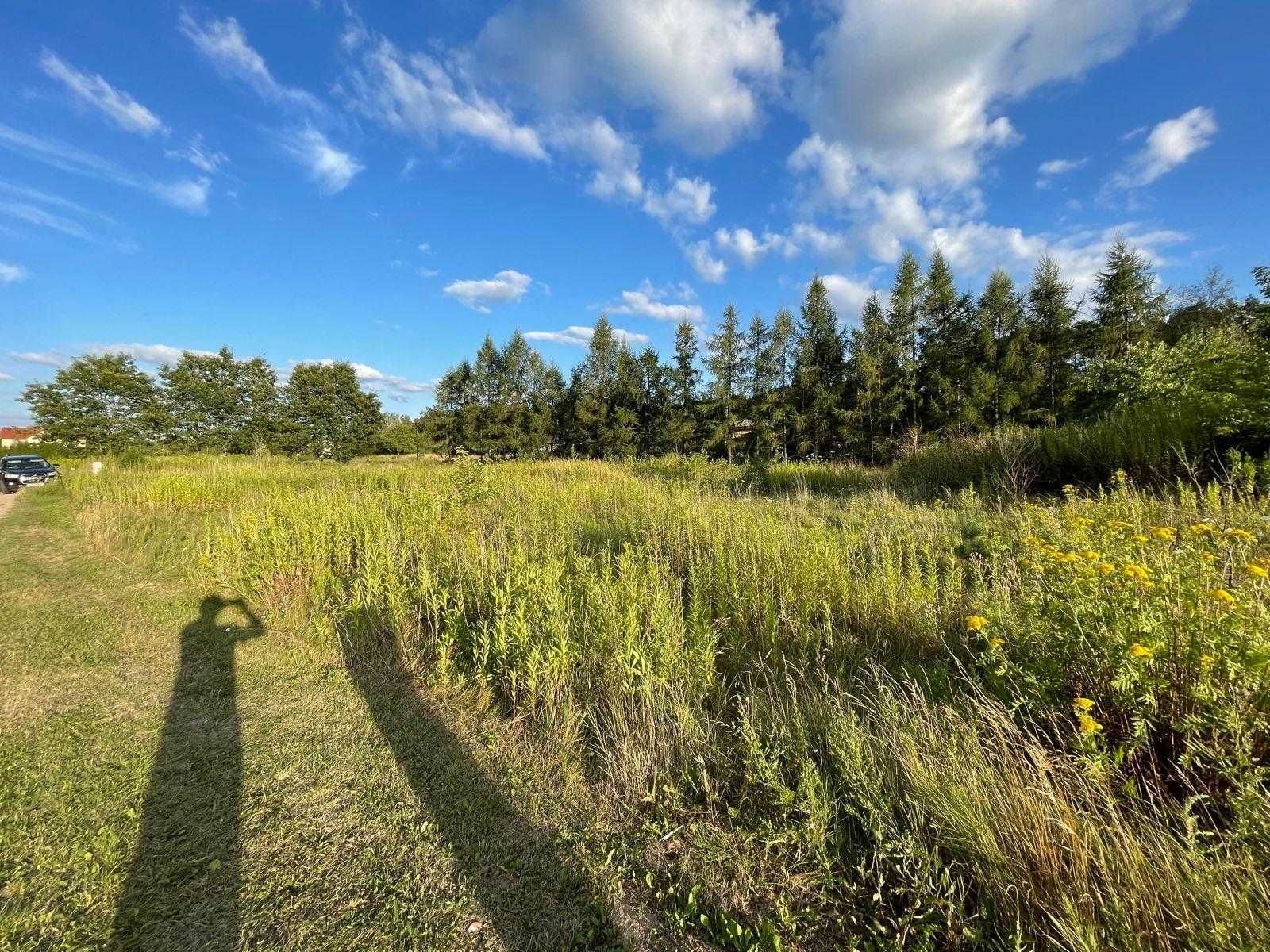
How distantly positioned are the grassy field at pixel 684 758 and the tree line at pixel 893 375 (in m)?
9.07

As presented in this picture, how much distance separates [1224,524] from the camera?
356cm

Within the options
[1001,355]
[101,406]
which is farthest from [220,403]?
[1001,355]

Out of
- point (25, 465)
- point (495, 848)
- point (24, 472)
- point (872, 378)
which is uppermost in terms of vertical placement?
point (872, 378)

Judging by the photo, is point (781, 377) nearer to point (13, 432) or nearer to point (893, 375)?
point (893, 375)

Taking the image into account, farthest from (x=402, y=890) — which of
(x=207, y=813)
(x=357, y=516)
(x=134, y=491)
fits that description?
(x=134, y=491)

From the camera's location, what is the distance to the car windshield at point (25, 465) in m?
18.7

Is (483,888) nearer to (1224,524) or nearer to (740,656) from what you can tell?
(740,656)

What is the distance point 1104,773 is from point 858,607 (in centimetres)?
208

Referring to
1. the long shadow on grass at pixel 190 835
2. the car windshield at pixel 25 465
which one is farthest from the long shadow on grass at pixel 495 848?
the car windshield at pixel 25 465

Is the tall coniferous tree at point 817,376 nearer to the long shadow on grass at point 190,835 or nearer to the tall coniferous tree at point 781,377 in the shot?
the tall coniferous tree at point 781,377

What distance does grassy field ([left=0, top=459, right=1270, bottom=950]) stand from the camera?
59.1 inches

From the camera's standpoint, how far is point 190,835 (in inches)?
79.7

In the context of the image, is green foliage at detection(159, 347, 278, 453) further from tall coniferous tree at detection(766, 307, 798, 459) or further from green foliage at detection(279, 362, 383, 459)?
tall coniferous tree at detection(766, 307, 798, 459)

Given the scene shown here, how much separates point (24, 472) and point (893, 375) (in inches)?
1425
